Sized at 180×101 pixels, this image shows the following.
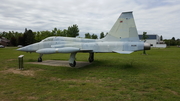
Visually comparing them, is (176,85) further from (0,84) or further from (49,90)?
(0,84)

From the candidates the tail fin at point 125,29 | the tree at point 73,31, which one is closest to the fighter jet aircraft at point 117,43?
the tail fin at point 125,29

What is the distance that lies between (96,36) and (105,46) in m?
60.9

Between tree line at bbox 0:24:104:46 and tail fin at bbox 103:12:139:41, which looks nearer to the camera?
tail fin at bbox 103:12:139:41

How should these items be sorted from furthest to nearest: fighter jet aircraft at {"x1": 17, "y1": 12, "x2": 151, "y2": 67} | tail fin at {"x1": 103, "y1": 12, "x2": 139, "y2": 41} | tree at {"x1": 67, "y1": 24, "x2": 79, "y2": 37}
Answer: tree at {"x1": 67, "y1": 24, "x2": 79, "y2": 37} → tail fin at {"x1": 103, "y1": 12, "x2": 139, "y2": 41} → fighter jet aircraft at {"x1": 17, "y1": 12, "x2": 151, "y2": 67}

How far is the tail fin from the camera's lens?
31.9 ft

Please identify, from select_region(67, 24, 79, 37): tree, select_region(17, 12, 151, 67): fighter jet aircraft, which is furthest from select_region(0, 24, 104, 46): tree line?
select_region(17, 12, 151, 67): fighter jet aircraft

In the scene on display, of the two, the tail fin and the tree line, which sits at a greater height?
the tree line

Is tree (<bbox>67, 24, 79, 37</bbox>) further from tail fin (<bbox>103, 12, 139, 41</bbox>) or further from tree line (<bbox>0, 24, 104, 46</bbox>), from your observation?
tail fin (<bbox>103, 12, 139, 41</bbox>)

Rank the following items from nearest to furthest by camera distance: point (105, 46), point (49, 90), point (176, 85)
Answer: point (49, 90)
point (176, 85)
point (105, 46)

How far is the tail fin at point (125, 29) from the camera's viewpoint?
31.9ft

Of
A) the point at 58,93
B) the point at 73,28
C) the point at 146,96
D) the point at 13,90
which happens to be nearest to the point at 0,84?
the point at 13,90

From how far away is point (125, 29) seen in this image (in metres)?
9.98

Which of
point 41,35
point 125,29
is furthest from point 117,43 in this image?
point 41,35

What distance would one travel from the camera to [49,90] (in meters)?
5.68
